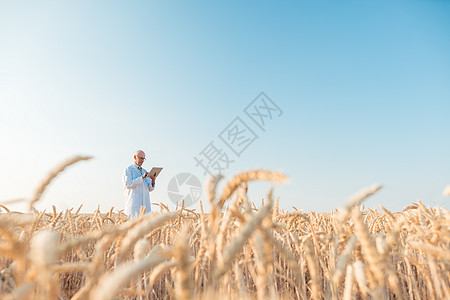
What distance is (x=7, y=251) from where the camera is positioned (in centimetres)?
72

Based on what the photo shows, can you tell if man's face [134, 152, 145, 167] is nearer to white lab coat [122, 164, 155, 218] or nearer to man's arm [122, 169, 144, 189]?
white lab coat [122, 164, 155, 218]

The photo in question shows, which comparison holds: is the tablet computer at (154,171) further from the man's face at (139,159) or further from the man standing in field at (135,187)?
the man's face at (139,159)

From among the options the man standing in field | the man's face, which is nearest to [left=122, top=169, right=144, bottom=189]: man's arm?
the man standing in field

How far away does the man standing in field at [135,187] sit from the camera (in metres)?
6.03

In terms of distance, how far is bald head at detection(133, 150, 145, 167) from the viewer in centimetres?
639

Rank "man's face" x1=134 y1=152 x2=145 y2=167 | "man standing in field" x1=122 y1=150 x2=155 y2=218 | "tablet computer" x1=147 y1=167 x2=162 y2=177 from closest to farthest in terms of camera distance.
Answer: "tablet computer" x1=147 y1=167 x2=162 y2=177, "man standing in field" x1=122 y1=150 x2=155 y2=218, "man's face" x1=134 y1=152 x2=145 y2=167

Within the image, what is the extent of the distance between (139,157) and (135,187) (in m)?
0.66

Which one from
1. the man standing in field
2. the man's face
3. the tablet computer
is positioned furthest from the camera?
the man's face

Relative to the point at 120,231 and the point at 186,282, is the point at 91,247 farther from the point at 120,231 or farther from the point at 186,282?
the point at 186,282

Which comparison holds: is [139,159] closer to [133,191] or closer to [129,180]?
[129,180]

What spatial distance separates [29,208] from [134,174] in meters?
5.15

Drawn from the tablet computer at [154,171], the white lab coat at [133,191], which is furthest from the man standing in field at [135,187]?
the tablet computer at [154,171]

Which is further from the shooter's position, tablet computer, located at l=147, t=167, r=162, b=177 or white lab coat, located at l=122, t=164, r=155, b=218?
white lab coat, located at l=122, t=164, r=155, b=218

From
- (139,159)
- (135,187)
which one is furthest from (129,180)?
(139,159)
